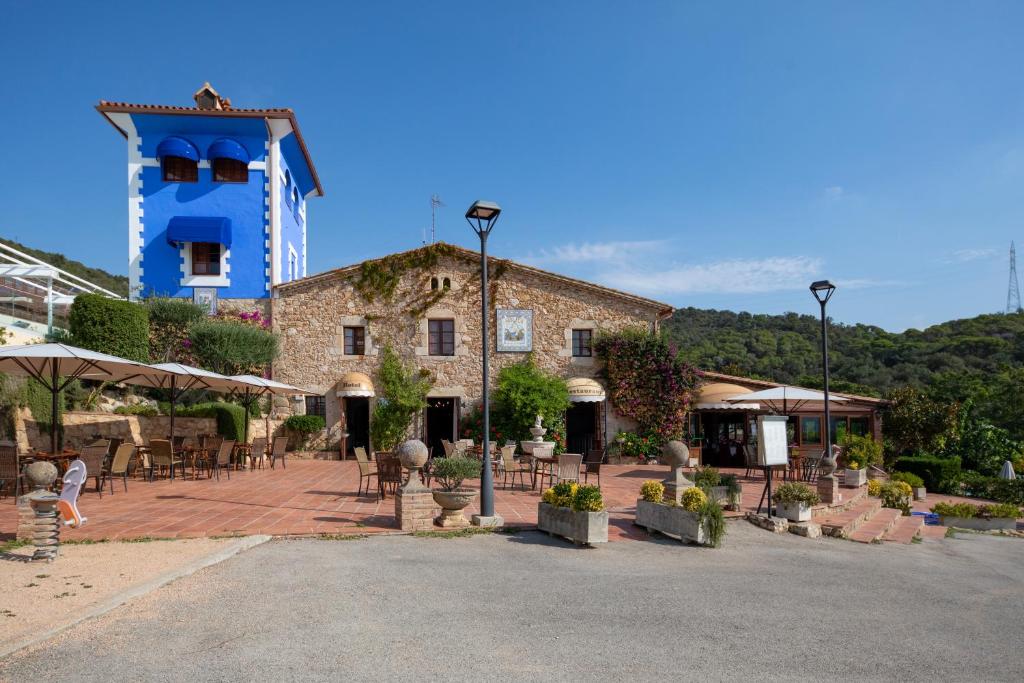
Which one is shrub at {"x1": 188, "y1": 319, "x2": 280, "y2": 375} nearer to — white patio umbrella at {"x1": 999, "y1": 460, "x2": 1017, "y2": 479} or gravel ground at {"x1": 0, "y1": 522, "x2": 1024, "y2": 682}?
gravel ground at {"x1": 0, "y1": 522, "x2": 1024, "y2": 682}

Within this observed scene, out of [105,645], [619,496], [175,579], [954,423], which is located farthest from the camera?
[954,423]

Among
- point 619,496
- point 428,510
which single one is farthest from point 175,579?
point 619,496

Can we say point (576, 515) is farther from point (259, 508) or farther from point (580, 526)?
point (259, 508)

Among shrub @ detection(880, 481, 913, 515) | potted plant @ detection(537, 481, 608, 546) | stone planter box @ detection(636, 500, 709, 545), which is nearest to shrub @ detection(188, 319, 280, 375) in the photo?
potted plant @ detection(537, 481, 608, 546)

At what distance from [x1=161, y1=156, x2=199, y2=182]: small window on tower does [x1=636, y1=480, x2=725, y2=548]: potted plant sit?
56.5 feet

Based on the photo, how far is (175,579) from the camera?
5.64m

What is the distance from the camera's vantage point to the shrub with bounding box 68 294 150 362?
15422 mm

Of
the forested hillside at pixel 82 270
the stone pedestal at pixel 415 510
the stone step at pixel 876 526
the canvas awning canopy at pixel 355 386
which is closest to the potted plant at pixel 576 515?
the stone pedestal at pixel 415 510

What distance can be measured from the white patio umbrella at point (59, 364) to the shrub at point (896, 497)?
1349cm

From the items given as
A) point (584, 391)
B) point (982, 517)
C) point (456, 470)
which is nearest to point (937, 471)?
point (982, 517)

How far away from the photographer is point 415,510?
7.94 metres

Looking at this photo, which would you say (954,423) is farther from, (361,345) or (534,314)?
(361,345)

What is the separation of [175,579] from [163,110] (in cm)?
1718

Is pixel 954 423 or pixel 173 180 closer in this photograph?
pixel 954 423
